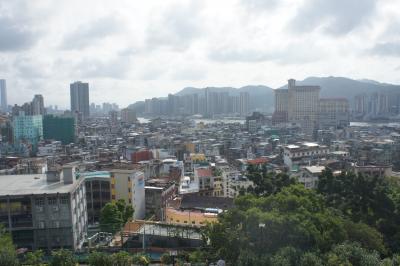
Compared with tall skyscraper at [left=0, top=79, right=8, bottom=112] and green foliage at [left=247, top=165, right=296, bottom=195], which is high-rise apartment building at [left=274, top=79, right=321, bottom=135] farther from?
tall skyscraper at [left=0, top=79, right=8, bottom=112]

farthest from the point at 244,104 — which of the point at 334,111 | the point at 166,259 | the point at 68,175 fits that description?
the point at 166,259

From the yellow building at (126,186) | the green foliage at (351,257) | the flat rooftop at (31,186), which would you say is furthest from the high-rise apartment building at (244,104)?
the green foliage at (351,257)

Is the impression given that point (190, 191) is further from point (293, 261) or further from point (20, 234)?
point (293, 261)

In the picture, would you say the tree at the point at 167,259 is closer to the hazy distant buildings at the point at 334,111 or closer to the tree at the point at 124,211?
the tree at the point at 124,211

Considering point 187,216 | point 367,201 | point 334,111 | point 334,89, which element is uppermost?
point 334,89

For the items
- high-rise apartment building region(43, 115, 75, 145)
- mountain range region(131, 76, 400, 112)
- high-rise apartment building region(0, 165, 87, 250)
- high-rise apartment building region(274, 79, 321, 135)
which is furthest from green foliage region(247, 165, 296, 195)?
mountain range region(131, 76, 400, 112)

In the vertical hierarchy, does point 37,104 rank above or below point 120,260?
above

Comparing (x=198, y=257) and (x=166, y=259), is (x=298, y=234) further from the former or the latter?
(x=166, y=259)
